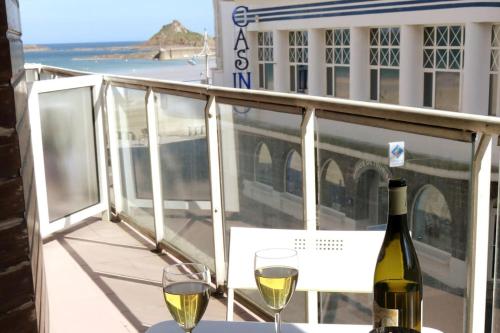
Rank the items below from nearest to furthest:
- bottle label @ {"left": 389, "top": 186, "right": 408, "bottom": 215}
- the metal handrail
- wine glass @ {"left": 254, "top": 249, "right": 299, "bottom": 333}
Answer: bottle label @ {"left": 389, "top": 186, "right": 408, "bottom": 215}, wine glass @ {"left": 254, "top": 249, "right": 299, "bottom": 333}, the metal handrail

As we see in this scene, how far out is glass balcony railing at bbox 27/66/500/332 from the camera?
2047mm

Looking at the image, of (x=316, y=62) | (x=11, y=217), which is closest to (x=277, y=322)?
(x=11, y=217)

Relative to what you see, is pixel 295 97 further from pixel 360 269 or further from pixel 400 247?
pixel 400 247

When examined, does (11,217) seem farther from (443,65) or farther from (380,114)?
(443,65)

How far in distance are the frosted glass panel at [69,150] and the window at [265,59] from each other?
19562 mm

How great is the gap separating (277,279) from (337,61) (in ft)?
67.0

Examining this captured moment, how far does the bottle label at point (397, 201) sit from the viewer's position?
4.08 ft

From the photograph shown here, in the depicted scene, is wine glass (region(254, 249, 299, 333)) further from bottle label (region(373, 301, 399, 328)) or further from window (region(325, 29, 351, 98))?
window (region(325, 29, 351, 98))

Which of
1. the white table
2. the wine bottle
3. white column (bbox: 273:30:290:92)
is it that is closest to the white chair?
the white table

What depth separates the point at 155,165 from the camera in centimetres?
469

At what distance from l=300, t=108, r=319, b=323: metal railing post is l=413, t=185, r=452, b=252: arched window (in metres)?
0.61

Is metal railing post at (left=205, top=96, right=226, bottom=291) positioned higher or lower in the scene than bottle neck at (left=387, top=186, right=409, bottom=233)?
lower

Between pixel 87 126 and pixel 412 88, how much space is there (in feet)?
44.8

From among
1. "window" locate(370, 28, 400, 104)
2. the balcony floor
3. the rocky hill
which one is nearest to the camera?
the balcony floor
